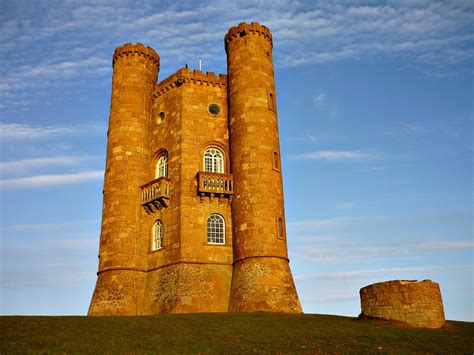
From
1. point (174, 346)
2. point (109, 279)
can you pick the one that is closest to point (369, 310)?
point (174, 346)

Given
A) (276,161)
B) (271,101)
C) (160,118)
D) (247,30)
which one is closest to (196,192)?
(276,161)

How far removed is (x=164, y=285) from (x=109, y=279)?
4187mm

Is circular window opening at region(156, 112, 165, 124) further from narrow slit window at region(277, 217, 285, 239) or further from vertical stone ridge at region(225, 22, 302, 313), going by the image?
narrow slit window at region(277, 217, 285, 239)

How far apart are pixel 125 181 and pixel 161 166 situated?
115 inches

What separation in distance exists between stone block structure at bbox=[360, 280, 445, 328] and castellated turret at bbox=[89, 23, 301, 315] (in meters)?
6.90

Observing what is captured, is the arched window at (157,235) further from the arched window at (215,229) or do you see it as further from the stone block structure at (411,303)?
the stone block structure at (411,303)

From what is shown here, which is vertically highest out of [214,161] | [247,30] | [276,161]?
[247,30]

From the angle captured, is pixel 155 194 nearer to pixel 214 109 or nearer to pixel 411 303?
pixel 214 109

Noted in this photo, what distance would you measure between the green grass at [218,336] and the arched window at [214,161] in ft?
43.6

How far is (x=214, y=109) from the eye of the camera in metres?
36.8

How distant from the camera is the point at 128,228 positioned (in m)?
34.4

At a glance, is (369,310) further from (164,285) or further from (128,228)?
(128,228)

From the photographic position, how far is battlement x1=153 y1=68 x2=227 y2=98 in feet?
121

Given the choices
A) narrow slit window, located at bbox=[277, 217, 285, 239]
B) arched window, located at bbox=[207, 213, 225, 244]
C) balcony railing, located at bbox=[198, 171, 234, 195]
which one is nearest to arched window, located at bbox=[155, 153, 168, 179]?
balcony railing, located at bbox=[198, 171, 234, 195]
